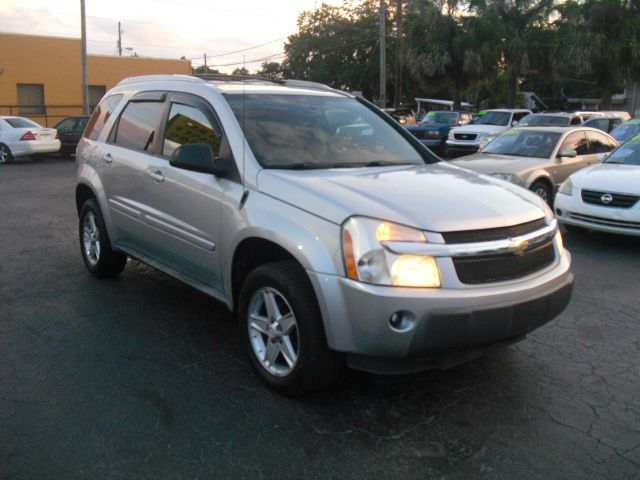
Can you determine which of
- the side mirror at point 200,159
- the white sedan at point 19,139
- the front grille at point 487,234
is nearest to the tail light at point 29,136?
the white sedan at point 19,139

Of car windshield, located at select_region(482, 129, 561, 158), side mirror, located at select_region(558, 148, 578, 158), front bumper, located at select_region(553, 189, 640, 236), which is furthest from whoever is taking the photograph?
car windshield, located at select_region(482, 129, 561, 158)

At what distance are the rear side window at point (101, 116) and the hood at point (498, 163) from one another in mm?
5285

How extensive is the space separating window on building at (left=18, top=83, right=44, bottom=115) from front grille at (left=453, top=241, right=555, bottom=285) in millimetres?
32974

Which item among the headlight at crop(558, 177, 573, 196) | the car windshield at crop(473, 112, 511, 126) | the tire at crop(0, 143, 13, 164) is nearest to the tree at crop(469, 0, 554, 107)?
the car windshield at crop(473, 112, 511, 126)

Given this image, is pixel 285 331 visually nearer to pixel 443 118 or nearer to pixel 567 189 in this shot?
pixel 567 189

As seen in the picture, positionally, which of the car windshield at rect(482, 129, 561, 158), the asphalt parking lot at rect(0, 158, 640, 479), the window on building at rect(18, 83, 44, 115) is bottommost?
the asphalt parking lot at rect(0, 158, 640, 479)

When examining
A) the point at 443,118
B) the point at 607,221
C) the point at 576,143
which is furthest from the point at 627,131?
the point at 443,118

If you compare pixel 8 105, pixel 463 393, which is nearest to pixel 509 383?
pixel 463 393

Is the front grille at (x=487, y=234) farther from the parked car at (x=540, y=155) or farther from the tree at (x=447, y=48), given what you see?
the tree at (x=447, y=48)

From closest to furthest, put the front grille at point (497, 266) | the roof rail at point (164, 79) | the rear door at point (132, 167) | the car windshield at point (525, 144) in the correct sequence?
the front grille at point (497, 266)
the roof rail at point (164, 79)
the rear door at point (132, 167)
the car windshield at point (525, 144)

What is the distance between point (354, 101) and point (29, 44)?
32.1 metres

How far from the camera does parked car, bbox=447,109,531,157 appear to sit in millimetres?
19750

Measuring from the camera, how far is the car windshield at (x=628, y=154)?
8555 mm

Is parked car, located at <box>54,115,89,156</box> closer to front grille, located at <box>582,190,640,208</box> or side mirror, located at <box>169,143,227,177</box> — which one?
front grille, located at <box>582,190,640,208</box>
